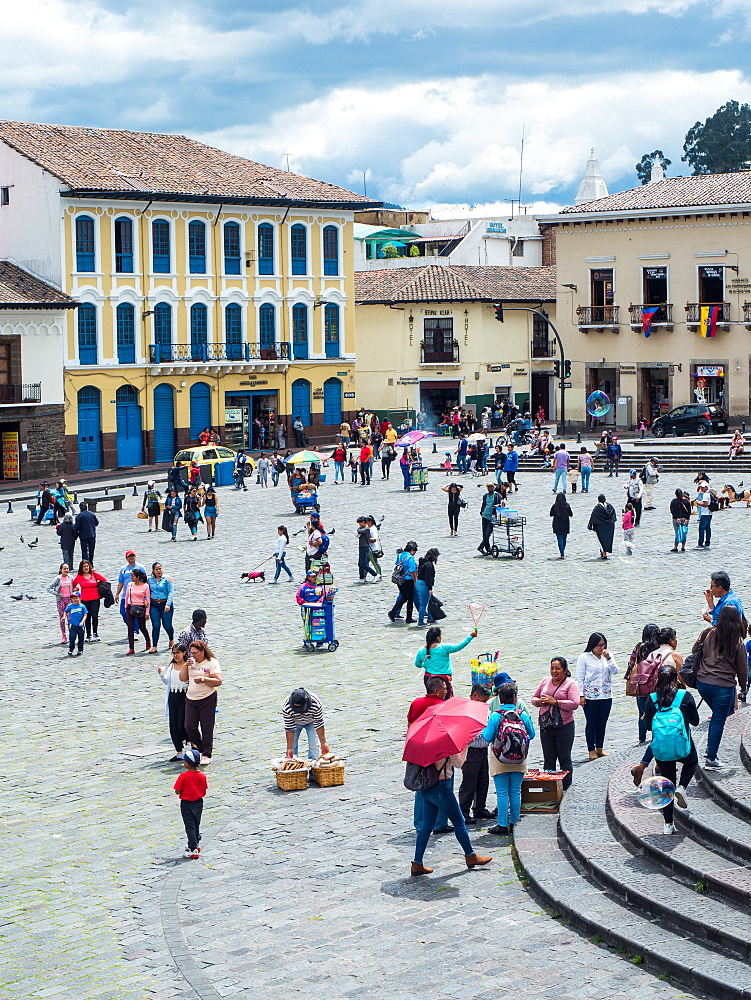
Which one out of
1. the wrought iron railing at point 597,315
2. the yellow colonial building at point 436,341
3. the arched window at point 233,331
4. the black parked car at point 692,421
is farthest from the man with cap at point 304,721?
the yellow colonial building at point 436,341

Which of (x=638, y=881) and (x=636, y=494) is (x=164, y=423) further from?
(x=638, y=881)

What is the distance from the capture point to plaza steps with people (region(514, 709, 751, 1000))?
10109 mm

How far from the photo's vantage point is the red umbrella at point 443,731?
11.8 metres

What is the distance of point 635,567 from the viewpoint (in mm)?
28109

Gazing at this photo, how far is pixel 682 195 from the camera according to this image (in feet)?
196

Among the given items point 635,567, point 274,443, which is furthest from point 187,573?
point 274,443

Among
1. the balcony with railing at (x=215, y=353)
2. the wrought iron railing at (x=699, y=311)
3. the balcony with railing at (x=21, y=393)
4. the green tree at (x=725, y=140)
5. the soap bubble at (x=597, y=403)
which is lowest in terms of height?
the soap bubble at (x=597, y=403)

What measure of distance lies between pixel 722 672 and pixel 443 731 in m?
2.78

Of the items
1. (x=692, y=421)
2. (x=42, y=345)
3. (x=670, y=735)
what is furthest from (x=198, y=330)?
(x=670, y=735)

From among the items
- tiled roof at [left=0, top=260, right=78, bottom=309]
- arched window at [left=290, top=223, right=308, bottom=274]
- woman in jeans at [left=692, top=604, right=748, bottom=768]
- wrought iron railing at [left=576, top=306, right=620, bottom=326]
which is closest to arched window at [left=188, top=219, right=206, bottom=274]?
arched window at [left=290, top=223, right=308, bottom=274]

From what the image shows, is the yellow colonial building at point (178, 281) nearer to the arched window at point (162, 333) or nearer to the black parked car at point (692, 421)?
the arched window at point (162, 333)

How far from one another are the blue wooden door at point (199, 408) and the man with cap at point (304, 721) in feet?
144

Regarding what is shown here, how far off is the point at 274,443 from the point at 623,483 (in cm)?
2157

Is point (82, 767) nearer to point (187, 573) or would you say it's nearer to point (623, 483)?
point (187, 573)
